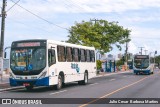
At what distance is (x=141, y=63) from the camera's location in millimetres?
59031

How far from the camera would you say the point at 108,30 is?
191ft

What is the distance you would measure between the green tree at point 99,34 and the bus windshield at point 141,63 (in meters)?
3.50

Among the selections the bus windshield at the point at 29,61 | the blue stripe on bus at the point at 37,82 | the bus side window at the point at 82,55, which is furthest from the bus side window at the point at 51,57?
the bus side window at the point at 82,55

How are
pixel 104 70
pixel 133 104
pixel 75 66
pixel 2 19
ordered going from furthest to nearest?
pixel 104 70 < pixel 2 19 < pixel 75 66 < pixel 133 104

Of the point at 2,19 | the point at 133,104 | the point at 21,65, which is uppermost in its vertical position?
the point at 2,19

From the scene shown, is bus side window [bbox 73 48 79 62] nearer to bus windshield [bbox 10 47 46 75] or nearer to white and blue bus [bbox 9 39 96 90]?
white and blue bus [bbox 9 39 96 90]

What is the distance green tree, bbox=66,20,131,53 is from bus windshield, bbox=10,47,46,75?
103 ft

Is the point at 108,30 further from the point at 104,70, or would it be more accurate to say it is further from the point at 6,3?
the point at 6,3

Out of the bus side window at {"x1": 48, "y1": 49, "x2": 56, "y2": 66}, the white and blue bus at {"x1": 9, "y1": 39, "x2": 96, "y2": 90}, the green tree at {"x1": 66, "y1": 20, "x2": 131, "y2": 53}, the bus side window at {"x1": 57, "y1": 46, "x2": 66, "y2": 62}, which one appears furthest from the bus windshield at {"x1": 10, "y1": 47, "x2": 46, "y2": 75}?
the green tree at {"x1": 66, "y1": 20, "x2": 131, "y2": 53}

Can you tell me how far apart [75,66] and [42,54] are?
17.8 ft

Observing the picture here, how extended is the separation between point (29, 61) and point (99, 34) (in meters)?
35.3

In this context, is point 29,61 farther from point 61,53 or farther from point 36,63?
point 61,53

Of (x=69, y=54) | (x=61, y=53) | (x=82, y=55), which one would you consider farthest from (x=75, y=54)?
(x=61, y=53)

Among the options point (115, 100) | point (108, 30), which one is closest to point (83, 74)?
point (115, 100)
